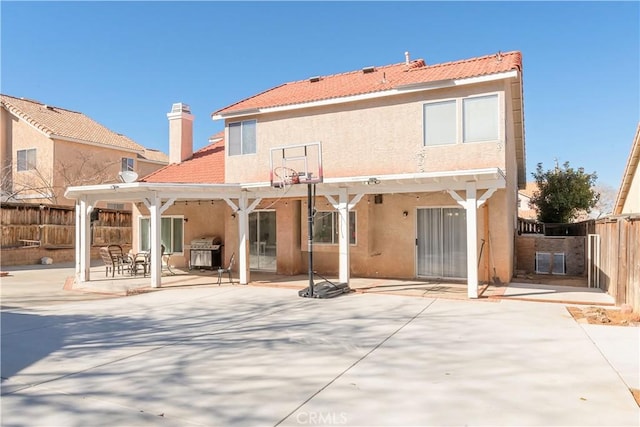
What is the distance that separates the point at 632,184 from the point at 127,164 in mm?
29212

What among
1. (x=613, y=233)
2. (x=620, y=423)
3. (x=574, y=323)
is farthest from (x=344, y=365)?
(x=613, y=233)

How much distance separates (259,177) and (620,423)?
1243 centimetres

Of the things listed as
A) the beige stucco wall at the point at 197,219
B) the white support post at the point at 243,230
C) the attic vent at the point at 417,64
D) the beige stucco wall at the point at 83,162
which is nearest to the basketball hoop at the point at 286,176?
the white support post at the point at 243,230

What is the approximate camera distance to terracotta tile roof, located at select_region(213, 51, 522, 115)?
12.1 meters

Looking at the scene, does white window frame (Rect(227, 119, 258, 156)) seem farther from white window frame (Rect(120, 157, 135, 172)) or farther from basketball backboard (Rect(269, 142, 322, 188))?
white window frame (Rect(120, 157, 135, 172))

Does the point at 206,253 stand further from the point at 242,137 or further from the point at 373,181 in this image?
the point at 373,181

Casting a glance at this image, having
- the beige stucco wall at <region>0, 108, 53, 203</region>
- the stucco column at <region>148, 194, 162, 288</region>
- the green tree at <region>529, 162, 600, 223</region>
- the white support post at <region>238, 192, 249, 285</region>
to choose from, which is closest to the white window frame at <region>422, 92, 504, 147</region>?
the white support post at <region>238, 192, 249, 285</region>

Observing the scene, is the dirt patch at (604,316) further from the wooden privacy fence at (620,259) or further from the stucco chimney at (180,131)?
the stucco chimney at (180,131)

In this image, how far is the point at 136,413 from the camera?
13.0 feet

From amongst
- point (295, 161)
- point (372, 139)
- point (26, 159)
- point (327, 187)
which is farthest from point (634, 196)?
point (26, 159)

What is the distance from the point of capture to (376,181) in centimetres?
1084

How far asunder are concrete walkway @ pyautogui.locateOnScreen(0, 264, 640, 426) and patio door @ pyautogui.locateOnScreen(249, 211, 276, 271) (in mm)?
6298

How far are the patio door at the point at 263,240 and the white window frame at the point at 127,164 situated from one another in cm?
1649

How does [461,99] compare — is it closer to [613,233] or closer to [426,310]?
[613,233]
